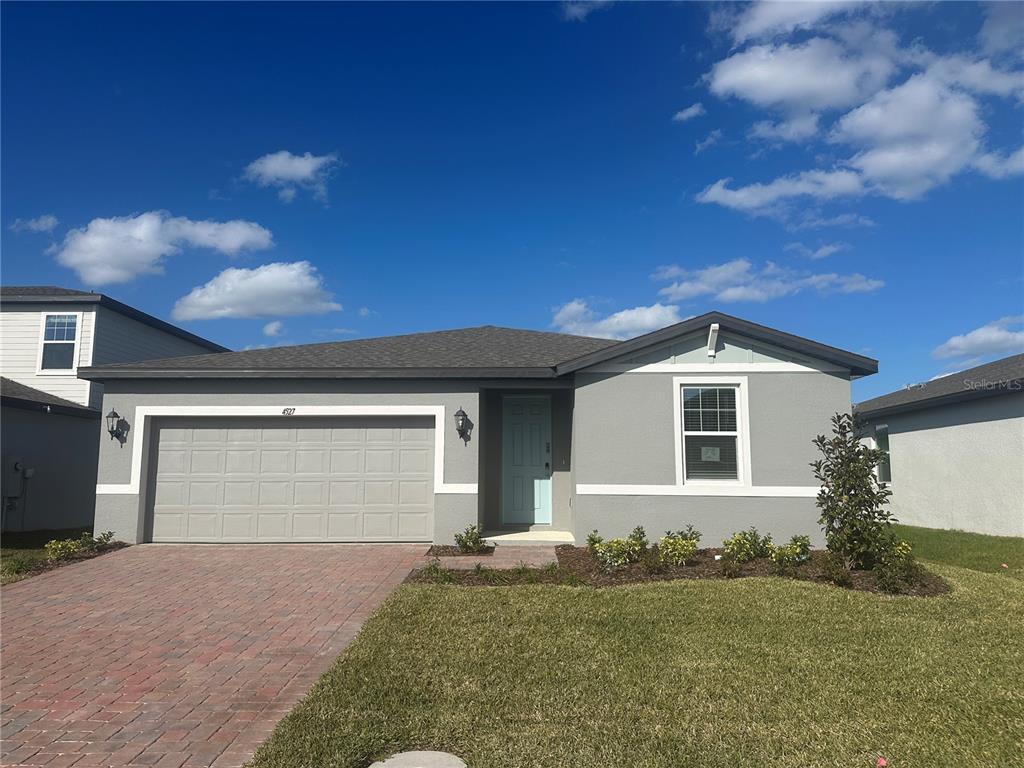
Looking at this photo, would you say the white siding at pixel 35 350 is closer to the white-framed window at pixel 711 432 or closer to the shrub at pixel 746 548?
the white-framed window at pixel 711 432

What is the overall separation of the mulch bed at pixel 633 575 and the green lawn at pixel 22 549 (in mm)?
5701

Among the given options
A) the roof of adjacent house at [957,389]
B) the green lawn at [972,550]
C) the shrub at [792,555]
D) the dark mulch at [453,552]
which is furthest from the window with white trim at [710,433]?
the roof of adjacent house at [957,389]

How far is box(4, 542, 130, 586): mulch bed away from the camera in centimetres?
848

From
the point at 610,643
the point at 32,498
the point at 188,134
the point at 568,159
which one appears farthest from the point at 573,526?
the point at 32,498

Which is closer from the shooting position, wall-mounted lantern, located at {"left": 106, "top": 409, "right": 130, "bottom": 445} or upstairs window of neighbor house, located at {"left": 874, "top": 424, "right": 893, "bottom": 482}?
wall-mounted lantern, located at {"left": 106, "top": 409, "right": 130, "bottom": 445}

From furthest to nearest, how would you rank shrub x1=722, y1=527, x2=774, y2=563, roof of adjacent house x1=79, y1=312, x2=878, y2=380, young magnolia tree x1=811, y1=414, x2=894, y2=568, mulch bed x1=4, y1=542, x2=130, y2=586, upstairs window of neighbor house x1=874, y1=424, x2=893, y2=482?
upstairs window of neighbor house x1=874, y1=424, x2=893, y2=482 < roof of adjacent house x1=79, y1=312, x2=878, y2=380 < shrub x1=722, y1=527, x2=774, y2=563 < mulch bed x1=4, y1=542, x2=130, y2=586 < young magnolia tree x1=811, y1=414, x2=894, y2=568

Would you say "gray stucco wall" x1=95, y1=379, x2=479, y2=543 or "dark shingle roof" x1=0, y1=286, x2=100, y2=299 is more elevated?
"dark shingle roof" x1=0, y1=286, x2=100, y2=299

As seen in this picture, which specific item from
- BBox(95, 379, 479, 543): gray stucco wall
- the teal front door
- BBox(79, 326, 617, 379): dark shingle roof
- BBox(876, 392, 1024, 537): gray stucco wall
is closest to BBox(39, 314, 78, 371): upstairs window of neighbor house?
BBox(79, 326, 617, 379): dark shingle roof

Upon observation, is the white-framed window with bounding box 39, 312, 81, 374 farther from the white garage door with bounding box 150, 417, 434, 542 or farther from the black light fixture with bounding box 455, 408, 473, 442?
the black light fixture with bounding box 455, 408, 473, 442

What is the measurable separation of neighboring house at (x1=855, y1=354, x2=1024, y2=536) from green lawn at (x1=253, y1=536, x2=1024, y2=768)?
7.38m

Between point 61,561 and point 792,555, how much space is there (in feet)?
36.1

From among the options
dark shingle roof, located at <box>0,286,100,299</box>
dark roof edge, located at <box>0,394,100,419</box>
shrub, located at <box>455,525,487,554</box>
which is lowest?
shrub, located at <box>455,525,487,554</box>

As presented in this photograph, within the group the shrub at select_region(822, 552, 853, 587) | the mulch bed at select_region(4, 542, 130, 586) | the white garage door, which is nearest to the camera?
the shrub at select_region(822, 552, 853, 587)

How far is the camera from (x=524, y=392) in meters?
11.6
